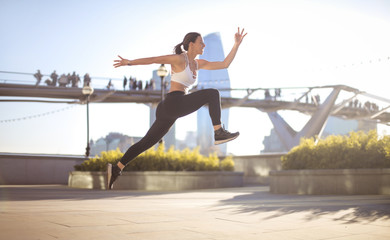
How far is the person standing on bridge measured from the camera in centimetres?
450

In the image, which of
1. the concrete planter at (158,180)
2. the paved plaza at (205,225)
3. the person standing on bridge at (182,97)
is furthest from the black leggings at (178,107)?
the concrete planter at (158,180)

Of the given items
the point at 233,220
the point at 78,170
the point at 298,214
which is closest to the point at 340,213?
the point at 298,214

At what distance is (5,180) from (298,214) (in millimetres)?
18142

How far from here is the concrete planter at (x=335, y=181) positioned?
10672 millimetres

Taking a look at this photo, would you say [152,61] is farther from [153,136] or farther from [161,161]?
[161,161]

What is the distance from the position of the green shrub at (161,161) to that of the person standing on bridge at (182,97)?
10.4 metres

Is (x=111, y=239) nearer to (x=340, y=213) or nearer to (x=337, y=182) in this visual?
(x=340, y=213)

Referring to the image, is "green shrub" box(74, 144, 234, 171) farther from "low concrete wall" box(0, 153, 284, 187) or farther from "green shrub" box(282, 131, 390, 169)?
"low concrete wall" box(0, 153, 284, 187)

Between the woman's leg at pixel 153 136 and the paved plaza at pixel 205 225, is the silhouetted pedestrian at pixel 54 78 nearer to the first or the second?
the paved plaza at pixel 205 225

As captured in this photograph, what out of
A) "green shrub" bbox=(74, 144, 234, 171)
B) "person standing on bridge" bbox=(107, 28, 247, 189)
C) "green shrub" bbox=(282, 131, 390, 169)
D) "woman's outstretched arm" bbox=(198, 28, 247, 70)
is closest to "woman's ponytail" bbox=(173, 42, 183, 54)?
"person standing on bridge" bbox=(107, 28, 247, 189)

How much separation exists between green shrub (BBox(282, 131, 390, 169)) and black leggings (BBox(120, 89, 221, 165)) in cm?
704

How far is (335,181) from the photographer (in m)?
11.2

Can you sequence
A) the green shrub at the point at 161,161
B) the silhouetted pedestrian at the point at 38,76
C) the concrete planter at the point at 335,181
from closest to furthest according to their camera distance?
the concrete planter at the point at 335,181
the green shrub at the point at 161,161
the silhouetted pedestrian at the point at 38,76

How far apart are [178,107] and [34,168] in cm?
1889
